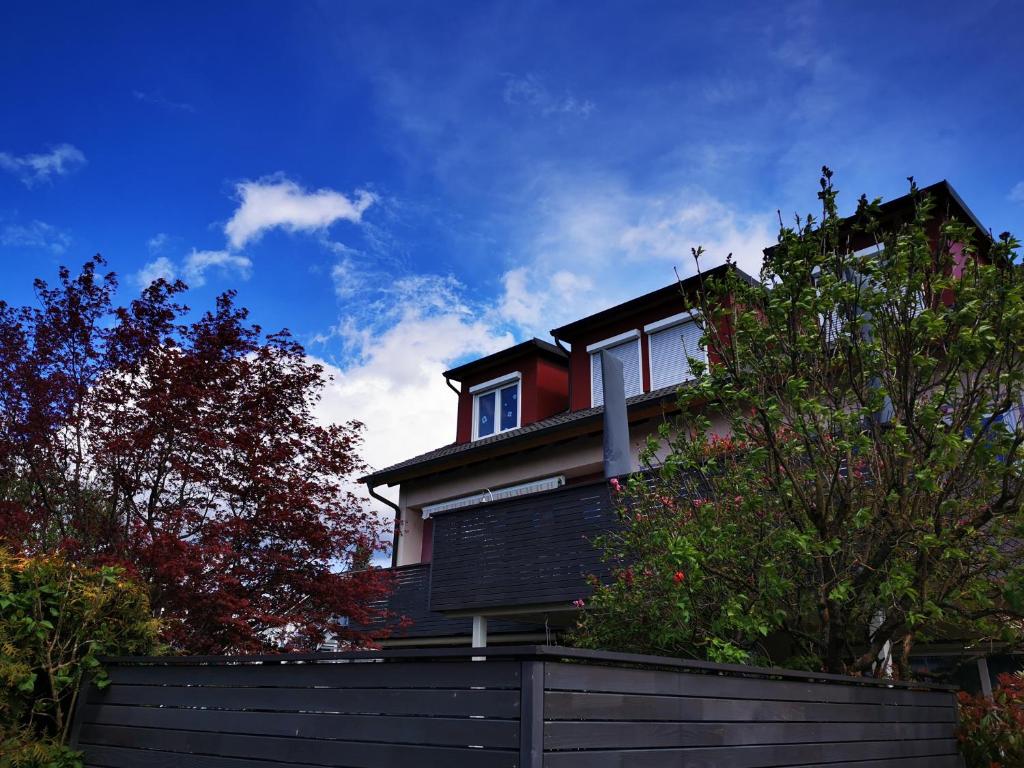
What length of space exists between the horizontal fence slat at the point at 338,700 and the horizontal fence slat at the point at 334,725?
1.4 inches

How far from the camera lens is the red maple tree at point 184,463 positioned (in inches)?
314

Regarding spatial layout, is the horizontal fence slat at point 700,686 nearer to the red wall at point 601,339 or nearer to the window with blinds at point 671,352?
the window with blinds at point 671,352

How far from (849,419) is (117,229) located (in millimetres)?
9777

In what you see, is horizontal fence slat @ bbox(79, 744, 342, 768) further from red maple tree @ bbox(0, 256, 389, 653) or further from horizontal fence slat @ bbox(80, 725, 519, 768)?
red maple tree @ bbox(0, 256, 389, 653)

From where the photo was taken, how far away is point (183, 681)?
5.29 meters

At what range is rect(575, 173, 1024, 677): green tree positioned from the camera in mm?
6035

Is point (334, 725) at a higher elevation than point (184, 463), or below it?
below

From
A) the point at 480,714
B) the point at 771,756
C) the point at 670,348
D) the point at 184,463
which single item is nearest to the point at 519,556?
the point at 184,463

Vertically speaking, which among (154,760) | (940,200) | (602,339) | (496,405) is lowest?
(154,760)

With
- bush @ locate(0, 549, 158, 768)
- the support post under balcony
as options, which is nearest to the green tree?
bush @ locate(0, 549, 158, 768)

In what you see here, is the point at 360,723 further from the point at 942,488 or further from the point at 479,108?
the point at 479,108

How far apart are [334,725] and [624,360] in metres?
14.2

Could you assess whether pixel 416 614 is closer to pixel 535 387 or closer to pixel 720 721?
pixel 535 387

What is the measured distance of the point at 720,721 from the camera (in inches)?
169
